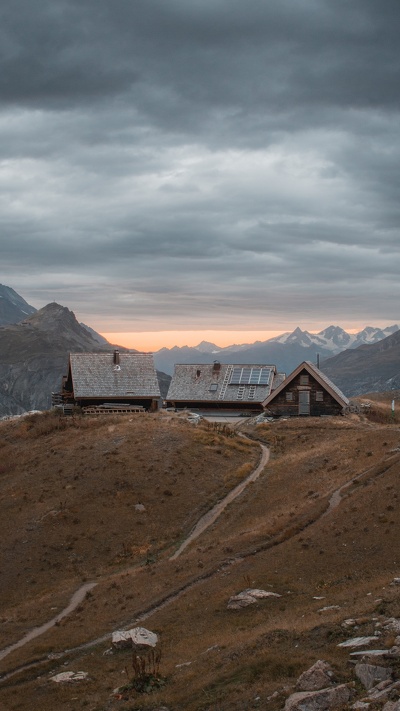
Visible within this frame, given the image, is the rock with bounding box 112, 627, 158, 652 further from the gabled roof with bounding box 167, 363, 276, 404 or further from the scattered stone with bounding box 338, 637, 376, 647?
the gabled roof with bounding box 167, 363, 276, 404

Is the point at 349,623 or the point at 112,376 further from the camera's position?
the point at 112,376

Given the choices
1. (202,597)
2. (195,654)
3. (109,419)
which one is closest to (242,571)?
(202,597)

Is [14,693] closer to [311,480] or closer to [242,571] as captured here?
[242,571]

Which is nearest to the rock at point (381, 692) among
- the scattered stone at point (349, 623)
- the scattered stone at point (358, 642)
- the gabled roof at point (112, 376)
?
the scattered stone at point (358, 642)

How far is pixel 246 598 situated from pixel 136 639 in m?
4.40

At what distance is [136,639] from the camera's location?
80.9 ft

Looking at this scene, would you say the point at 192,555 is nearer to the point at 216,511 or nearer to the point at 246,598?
the point at 216,511

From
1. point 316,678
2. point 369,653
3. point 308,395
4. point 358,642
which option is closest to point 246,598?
point 358,642

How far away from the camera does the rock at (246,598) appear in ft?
85.8

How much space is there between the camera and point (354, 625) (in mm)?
20094

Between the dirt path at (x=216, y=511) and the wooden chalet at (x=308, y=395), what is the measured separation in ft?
70.4

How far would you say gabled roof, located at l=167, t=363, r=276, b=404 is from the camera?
84.4m

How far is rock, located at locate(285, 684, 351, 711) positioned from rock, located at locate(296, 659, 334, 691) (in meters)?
0.41

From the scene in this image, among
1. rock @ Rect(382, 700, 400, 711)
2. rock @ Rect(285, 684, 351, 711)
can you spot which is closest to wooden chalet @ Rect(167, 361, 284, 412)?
rock @ Rect(285, 684, 351, 711)
